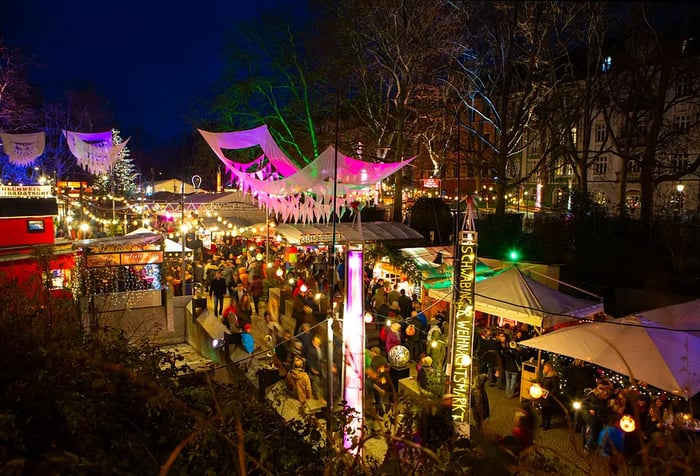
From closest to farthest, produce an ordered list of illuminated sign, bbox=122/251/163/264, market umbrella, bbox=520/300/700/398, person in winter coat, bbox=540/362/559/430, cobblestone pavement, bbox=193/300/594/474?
market umbrella, bbox=520/300/700/398 < cobblestone pavement, bbox=193/300/594/474 < person in winter coat, bbox=540/362/559/430 < illuminated sign, bbox=122/251/163/264

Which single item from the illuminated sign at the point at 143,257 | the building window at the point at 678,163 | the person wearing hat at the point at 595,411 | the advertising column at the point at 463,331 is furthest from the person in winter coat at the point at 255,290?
the building window at the point at 678,163

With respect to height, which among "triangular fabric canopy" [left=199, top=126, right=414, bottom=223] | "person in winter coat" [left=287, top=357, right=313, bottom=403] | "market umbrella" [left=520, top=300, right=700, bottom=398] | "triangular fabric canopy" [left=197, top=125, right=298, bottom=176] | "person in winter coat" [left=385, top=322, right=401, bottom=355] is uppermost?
"triangular fabric canopy" [left=197, top=125, right=298, bottom=176]

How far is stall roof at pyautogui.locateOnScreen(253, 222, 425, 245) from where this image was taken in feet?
44.5

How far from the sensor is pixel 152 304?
13969mm

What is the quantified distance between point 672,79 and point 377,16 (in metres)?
11.5

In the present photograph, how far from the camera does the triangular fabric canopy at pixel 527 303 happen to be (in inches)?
372

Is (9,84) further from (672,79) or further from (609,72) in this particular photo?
(672,79)

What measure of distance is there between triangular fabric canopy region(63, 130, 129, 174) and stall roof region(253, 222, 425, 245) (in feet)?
25.6

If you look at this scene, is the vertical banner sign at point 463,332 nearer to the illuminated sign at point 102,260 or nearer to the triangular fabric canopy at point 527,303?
the triangular fabric canopy at point 527,303

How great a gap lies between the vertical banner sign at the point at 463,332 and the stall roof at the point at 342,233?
6.63m

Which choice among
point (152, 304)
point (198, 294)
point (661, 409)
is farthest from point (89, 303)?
point (661, 409)

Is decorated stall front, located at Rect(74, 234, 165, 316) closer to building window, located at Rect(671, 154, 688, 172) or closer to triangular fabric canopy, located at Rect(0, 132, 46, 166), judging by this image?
triangular fabric canopy, located at Rect(0, 132, 46, 166)

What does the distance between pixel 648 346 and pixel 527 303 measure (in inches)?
99.1

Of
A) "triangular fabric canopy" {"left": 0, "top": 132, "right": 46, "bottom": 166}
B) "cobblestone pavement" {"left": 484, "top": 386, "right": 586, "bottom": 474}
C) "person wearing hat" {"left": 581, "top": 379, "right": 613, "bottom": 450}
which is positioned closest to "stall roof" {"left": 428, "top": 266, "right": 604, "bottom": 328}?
"cobblestone pavement" {"left": 484, "top": 386, "right": 586, "bottom": 474}
